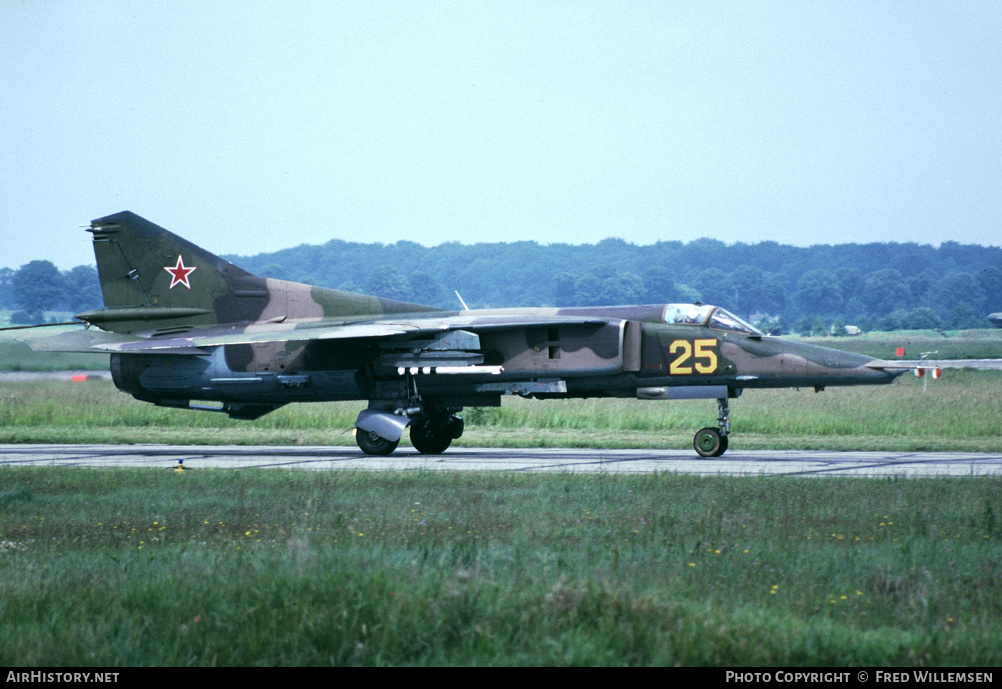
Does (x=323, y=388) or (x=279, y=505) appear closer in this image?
(x=279, y=505)

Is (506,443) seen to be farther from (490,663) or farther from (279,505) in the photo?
(490,663)

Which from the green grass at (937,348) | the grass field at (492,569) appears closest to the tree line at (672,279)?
the green grass at (937,348)

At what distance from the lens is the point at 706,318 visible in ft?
61.0

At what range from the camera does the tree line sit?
403ft

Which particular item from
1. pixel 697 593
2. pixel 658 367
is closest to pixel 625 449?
pixel 658 367

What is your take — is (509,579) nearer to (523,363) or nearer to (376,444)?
(523,363)

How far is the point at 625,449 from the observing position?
67.5 ft

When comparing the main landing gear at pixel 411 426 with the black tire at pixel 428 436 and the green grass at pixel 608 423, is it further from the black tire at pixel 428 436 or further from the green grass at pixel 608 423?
the green grass at pixel 608 423

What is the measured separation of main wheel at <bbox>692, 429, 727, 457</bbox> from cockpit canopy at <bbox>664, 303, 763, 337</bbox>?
1.99m

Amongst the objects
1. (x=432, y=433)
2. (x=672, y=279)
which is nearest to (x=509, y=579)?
(x=432, y=433)

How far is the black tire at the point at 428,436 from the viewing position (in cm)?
2069

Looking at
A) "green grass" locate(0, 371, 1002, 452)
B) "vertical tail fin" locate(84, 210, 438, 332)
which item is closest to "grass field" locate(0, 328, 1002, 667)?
"vertical tail fin" locate(84, 210, 438, 332)

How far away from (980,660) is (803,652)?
978mm
